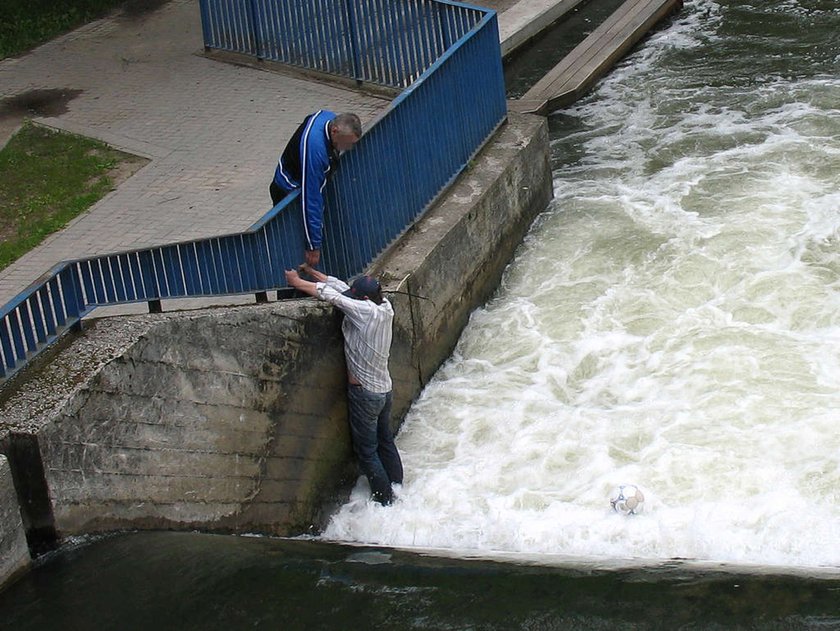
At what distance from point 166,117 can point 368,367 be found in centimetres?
513

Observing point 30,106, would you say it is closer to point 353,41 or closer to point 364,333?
point 353,41

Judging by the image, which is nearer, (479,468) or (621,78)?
(479,468)

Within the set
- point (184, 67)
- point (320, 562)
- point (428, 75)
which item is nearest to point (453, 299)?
point (428, 75)

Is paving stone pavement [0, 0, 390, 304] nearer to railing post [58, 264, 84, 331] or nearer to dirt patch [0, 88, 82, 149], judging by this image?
dirt patch [0, 88, 82, 149]

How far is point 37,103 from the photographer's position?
1267 centimetres

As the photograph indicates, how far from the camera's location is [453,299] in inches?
394

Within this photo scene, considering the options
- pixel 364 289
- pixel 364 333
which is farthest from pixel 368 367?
pixel 364 289

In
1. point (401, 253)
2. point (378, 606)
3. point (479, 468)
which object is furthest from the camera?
point (401, 253)

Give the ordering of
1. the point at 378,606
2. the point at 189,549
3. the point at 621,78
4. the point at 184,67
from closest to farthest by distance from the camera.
A: the point at 378,606 < the point at 189,549 < the point at 184,67 < the point at 621,78

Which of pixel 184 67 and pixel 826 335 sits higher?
pixel 184 67

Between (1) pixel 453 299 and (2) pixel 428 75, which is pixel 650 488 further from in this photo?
(2) pixel 428 75

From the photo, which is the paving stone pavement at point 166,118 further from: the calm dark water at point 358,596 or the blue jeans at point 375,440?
the calm dark water at point 358,596

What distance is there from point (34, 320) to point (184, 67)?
7026 mm

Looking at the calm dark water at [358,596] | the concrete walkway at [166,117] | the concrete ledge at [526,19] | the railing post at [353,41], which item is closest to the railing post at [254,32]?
the concrete walkway at [166,117]
